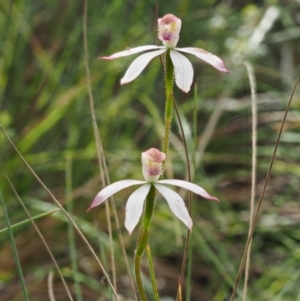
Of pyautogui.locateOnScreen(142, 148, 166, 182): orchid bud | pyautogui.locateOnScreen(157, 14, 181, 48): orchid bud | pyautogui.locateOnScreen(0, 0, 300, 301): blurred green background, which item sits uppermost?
pyautogui.locateOnScreen(157, 14, 181, 48): orchid bud

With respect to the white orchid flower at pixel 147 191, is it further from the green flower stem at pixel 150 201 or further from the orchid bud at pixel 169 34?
the orchid bud at pixel 169 34

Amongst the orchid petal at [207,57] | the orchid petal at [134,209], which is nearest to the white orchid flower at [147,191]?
the orchid petal at [134,209]

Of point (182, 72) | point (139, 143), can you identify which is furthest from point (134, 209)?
point (139, 143)

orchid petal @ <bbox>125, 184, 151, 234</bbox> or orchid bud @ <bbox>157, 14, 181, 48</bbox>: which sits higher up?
orchid bud @ <bbox>157, 14, 181, 48</bbox>

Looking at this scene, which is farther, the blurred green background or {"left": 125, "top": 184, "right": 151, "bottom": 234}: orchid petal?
the blurred green background

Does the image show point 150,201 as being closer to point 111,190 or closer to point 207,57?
point 111,190

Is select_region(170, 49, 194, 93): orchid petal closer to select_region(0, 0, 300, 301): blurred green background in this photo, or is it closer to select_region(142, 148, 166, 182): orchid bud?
select_region(142, 148, 166, 182): orchid bud

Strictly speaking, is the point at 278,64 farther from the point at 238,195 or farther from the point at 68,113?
the point at 68,113

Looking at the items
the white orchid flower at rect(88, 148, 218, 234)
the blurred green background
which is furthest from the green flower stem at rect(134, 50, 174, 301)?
the blurred green background

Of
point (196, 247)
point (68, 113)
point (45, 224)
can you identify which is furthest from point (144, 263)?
point (68, 113)
